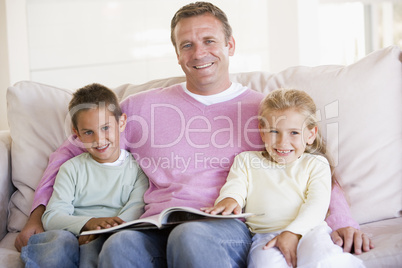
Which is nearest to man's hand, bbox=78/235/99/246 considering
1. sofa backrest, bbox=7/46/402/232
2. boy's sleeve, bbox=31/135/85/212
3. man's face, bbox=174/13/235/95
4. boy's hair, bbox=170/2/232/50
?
boy's sleeve, bbox=31/135/85/212

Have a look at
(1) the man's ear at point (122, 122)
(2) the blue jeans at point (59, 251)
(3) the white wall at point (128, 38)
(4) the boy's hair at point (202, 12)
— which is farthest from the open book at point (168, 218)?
(3) the white wall at point (128, 38)

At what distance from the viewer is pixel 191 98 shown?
1817 millimetres

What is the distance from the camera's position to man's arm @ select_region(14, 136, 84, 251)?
5.37ft

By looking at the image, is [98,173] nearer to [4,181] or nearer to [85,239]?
[85,239]

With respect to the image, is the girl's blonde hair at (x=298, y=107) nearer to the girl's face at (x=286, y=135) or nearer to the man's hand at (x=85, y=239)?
the girl's face at (x=286, y=135)

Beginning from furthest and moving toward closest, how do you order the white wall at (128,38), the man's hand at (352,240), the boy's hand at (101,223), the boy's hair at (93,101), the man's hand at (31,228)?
the white wall at (128,38) < the boy's hair at (93,101) < the man's hand at (31,228) < the boy's hand at (101,223) < the man's hand at (352,240)

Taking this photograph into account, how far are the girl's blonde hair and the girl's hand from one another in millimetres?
337

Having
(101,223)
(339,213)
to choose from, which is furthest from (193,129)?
(339,213)

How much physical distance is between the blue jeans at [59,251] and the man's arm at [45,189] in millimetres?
145

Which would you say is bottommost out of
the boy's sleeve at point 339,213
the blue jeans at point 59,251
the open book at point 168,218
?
the blue jeans at point 59,251

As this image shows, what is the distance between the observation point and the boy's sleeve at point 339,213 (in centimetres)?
153

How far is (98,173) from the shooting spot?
1.73 m

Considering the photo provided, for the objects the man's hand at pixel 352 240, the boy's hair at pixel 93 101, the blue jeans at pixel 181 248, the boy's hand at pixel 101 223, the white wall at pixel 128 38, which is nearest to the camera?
the blue jeans at pixel 181 248

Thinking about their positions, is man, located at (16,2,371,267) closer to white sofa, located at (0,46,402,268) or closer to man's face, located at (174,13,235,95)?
man's face, located at (174,13,235,95)
